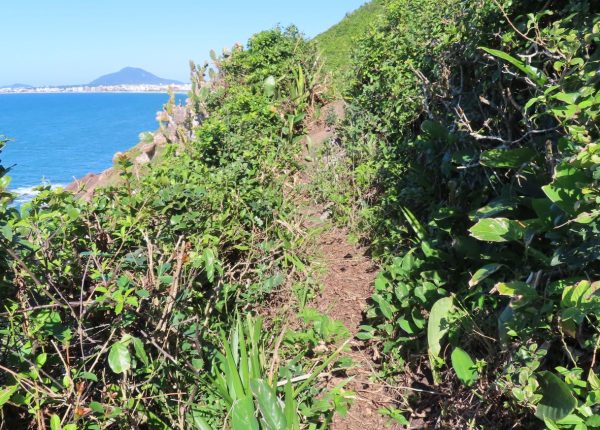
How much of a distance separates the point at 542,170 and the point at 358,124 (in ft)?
11.1

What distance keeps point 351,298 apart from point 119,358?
200 cm

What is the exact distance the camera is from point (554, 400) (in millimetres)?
1816

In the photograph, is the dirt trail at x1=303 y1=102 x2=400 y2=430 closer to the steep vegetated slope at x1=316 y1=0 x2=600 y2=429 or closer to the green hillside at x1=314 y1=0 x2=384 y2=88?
the steep vegetated slope at x1=316 y1=0 x2=600 y2=429

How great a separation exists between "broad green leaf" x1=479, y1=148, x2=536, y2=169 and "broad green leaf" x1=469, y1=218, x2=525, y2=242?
379mm

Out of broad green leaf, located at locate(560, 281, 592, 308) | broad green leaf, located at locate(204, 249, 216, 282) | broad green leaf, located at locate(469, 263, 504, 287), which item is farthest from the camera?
broad green leaf, located at locate(204, 249, 216, 282)

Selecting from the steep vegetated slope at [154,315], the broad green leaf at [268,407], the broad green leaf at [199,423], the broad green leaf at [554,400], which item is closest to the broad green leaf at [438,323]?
the steep vegetated slope at [154,315]

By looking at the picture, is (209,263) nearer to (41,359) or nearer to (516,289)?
(41,359)

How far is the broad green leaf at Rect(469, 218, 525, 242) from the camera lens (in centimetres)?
234

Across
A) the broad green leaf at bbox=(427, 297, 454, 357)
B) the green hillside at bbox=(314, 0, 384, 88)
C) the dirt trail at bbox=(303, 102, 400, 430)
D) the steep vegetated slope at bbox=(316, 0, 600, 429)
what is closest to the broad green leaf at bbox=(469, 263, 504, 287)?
the steep vegetated slope at bbox=(316, 0, 600, 429)

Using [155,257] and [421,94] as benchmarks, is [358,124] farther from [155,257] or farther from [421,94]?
[155,257]

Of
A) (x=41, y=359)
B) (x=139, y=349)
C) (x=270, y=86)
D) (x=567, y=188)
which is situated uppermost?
(x=270, y=86)

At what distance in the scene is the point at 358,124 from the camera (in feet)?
18.6

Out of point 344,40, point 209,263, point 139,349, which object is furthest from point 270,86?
point 344,40

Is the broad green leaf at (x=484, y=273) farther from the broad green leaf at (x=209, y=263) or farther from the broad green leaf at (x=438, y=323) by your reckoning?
the broad green leaf at (x=209, y=263)
